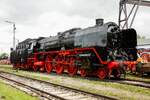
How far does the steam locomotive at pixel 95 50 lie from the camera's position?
20.1 meters

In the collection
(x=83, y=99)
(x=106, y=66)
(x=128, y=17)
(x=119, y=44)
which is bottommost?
(x=83, y=99)

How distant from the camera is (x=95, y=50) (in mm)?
20688

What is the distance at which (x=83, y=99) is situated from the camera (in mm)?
12383

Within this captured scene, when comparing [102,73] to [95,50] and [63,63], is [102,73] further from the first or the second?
[63,63]

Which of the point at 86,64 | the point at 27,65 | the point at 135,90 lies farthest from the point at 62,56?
the point at 135,90

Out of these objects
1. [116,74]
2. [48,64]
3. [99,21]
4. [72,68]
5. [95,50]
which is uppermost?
[99,21]

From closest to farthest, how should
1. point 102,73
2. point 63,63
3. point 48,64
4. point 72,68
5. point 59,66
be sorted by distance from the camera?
1. point 102,73
2. point 72,68
3. point 63,63
4. point 59,66
5. point 48,64

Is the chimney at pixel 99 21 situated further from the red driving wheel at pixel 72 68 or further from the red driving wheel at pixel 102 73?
the red driving wheel at pixel 72 68

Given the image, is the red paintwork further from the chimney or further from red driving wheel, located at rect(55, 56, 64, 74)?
the chimney

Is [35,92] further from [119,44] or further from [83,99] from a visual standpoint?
[119,44]

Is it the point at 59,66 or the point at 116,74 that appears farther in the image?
the point at 59,66

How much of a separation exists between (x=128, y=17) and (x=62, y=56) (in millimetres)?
6760

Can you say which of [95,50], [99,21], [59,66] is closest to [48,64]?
[59,66]

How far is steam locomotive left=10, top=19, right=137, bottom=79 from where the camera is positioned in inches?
793
